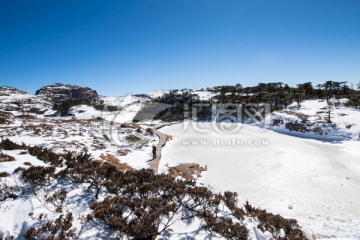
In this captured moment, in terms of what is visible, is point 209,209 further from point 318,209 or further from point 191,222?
point 318,209

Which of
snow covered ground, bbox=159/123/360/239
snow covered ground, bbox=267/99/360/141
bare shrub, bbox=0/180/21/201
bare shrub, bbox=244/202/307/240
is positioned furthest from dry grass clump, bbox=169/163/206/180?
snow covered ground, bbox=267/99/360/141

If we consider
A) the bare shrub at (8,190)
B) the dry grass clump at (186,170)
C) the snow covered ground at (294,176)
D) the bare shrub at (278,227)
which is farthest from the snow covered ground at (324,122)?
the bare shrub at (8,190)

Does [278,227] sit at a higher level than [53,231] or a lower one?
lower

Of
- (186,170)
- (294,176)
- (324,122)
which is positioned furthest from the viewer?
(324,122)

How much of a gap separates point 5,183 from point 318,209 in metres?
16.6

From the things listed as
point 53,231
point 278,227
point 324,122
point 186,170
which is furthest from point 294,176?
point 324,122

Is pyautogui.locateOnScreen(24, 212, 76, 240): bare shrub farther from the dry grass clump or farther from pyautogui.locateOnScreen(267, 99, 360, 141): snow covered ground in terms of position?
pyautogui.locateOnScreen(267, 99, 360, 141): snow covered ground

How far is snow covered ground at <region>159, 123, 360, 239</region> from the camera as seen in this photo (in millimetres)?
12188

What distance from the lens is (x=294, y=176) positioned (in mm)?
18391

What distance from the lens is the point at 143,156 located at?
25.1 meters

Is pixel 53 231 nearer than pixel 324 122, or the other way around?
pixel 53 231

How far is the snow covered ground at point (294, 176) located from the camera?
1219 centimetres

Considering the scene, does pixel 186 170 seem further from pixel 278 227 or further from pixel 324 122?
pixel 324 122

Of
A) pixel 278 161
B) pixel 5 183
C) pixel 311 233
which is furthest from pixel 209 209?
pixel 278 161
